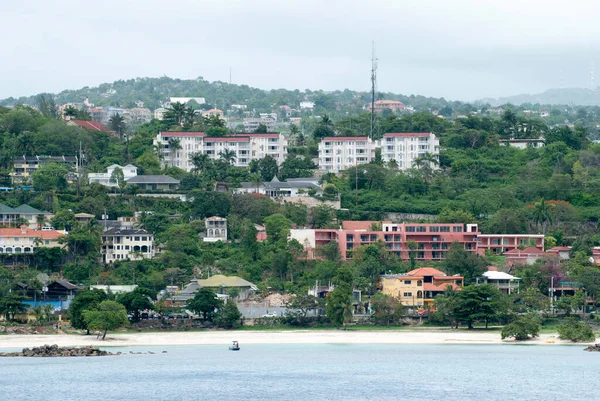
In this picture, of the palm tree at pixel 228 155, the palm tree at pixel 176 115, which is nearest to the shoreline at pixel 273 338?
the palm tree at pixel 228 155

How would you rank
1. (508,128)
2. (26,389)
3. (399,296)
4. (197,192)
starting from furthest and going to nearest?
1. (508,128)
2. (197,192)
3. (399,296)
4. (26,389)

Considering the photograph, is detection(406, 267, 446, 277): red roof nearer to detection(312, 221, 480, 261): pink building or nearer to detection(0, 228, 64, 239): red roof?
detection(312, 221, 480, 261): pink building

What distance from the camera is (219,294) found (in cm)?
7612

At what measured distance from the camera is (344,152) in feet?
350

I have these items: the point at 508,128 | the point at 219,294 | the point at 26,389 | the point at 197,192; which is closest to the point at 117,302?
the point at 219,294

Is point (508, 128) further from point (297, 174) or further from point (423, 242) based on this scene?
point (423, 242)

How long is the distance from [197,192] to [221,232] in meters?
5.50

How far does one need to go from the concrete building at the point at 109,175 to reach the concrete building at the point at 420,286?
99.3ft

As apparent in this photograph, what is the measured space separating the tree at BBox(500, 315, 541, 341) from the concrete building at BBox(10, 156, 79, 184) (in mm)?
42961

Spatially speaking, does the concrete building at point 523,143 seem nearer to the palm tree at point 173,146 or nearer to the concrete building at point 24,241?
the palm tree at point 173,146

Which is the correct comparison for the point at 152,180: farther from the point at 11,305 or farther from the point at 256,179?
the point at 11,305

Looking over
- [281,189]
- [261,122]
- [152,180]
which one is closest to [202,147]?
[152,180]

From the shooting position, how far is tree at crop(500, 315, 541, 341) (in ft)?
224

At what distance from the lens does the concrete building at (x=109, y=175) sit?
321 ft
